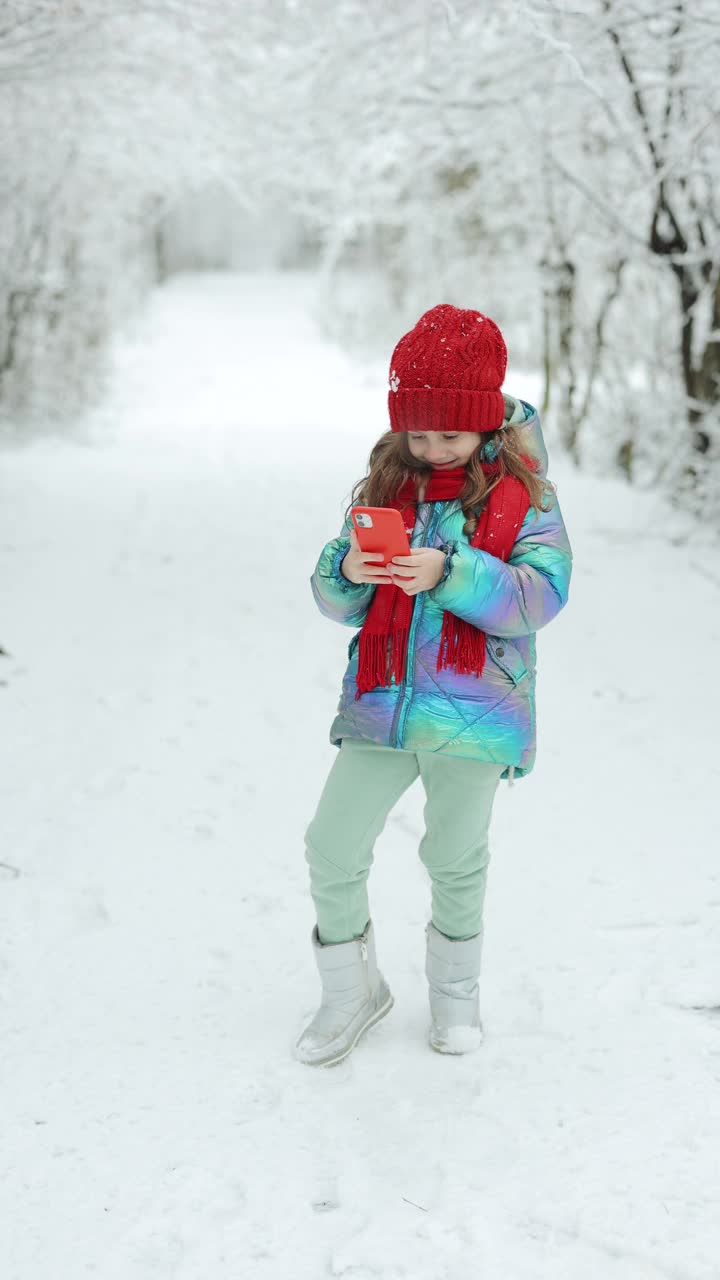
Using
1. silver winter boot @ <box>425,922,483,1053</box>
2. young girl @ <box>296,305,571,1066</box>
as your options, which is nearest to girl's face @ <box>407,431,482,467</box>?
young girl @ <box>296,305,571,1066</box>

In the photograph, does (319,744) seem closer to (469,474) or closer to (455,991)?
(455,991)

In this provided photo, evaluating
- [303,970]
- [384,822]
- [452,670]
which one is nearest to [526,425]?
[452,670]

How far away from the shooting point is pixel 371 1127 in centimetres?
204

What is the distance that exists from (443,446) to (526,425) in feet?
0.65

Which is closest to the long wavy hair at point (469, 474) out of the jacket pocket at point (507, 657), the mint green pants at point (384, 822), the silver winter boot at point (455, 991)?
the jacket pocket at point (507, 657)

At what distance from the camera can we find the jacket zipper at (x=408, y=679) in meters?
2.02

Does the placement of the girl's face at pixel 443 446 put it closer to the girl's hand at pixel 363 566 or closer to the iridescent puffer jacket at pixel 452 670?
the iridescent puffer jacket at pixel 452 670

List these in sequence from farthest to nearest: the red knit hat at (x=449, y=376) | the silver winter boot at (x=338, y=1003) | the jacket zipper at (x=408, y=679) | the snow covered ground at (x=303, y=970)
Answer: the silver winter boot at (x=338, y=1003), the jacket zipper at (x=408, y=679), the red knit hat at (x=449, y=376), the snow covered ground at (x=303, y=970)

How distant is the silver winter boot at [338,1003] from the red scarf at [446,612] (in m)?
0.61

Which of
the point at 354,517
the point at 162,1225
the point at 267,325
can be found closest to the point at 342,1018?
the point at 162,1225

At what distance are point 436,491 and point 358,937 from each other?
39.5 inches

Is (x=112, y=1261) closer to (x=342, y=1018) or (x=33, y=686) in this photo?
(x=342, y=1018)

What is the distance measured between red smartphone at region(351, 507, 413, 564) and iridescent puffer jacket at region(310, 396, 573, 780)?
0.14m

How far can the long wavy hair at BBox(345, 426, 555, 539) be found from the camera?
1.99m
